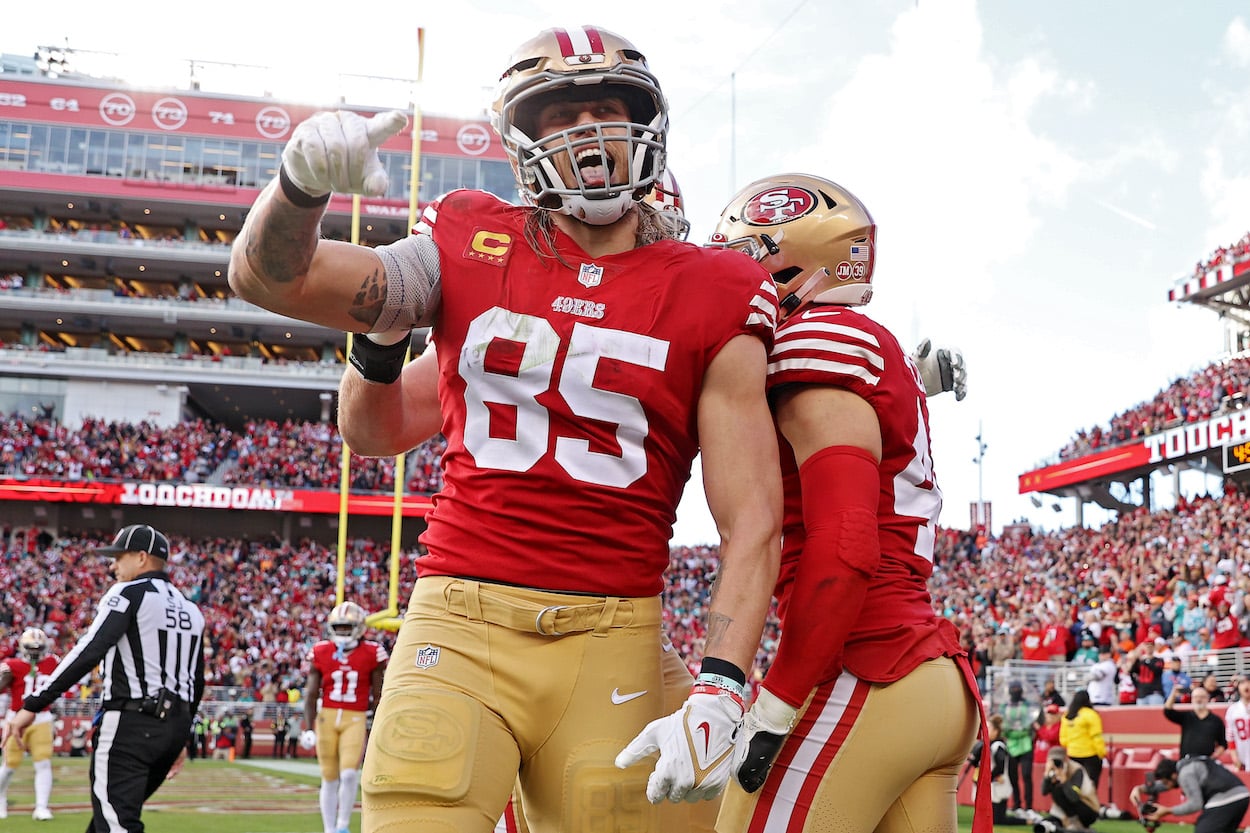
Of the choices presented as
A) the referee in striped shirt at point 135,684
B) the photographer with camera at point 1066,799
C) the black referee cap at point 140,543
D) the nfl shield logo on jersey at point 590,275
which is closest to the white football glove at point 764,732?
the nfl shield logo on jersey at point 590,275

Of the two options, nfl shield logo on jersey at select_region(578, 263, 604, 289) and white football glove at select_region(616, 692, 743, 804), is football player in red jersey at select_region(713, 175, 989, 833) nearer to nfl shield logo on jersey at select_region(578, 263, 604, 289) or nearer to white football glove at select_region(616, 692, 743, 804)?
white football glove at select_region(616, 692, 743, 804)

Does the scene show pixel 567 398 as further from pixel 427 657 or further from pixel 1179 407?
pixel 1179 407

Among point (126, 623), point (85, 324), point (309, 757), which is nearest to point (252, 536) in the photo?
point (85, 324)

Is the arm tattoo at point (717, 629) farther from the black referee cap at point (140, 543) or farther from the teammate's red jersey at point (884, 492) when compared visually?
the black referee cap at point (140, 543)

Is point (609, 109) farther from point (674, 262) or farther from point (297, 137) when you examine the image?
point (297, 137)

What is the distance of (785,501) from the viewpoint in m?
2.86

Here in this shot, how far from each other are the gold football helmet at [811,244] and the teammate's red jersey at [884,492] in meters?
0.13

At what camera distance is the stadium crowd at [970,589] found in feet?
56.7

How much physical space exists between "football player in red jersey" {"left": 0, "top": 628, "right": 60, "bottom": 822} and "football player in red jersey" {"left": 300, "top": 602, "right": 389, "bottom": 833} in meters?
2.73

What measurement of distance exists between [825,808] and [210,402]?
1868 inches

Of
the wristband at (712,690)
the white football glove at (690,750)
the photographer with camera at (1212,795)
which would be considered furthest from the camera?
the photographer with camera at (1212,795)

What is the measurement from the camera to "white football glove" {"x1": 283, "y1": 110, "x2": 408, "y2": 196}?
2.05 metres

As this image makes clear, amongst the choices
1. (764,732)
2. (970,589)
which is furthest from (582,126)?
(970,589)

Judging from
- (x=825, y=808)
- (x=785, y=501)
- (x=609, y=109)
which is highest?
(x=609, y=109)
